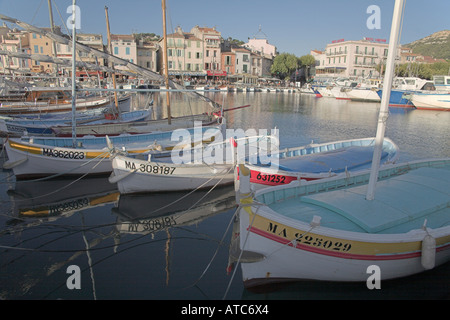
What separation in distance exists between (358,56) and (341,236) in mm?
100647

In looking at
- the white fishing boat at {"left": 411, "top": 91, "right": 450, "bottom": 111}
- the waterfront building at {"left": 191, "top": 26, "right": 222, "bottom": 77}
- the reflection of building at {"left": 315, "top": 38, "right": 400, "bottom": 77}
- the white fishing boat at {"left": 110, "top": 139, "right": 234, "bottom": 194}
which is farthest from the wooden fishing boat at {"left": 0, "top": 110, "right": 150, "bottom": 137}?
the reflection of building at {"left": 315, "top": 38, "right": 400, "bottom": 77}

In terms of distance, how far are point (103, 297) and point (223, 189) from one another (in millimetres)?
8796

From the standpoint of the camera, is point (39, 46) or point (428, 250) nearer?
point (428, 250)

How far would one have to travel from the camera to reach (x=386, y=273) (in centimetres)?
770

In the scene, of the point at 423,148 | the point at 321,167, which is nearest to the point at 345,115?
the point at 423,148

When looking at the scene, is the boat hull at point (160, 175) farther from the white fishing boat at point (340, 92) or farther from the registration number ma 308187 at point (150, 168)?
the white fishing boat at point (340, 92)

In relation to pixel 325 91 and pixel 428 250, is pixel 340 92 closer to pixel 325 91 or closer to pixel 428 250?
pixel 325 91

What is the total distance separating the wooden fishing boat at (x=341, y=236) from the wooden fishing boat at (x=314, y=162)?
2.83 metres

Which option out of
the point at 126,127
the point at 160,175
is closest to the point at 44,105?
the point at 126,127

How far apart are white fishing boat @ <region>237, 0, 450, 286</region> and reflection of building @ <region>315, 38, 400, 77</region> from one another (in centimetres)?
9640

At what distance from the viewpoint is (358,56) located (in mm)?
94062

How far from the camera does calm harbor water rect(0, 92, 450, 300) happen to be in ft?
26.4

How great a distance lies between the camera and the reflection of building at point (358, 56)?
307 feet

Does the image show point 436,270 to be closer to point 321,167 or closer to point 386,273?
point 386,273
